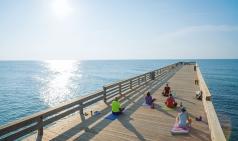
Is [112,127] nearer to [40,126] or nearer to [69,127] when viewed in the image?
[69,127]

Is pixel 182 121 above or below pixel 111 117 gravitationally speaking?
above

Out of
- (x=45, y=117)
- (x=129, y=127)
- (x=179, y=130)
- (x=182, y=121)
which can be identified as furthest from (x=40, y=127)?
(x=182, y=121)

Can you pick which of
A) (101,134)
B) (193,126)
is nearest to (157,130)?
(193,126)

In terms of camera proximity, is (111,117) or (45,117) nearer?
(45,117)

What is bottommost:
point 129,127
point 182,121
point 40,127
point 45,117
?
point 129,127

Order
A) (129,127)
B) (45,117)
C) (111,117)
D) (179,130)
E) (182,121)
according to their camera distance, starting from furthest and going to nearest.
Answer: (111,117) → (129,127) → (182,121) → (179,130) → (45,117)

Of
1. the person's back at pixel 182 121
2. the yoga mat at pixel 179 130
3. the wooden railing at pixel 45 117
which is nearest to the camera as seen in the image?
the wooden railing at pixel 45 117

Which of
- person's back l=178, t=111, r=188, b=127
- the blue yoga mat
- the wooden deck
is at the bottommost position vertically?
the wooden deck

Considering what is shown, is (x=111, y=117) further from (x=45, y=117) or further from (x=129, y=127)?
(x=45, y=117)

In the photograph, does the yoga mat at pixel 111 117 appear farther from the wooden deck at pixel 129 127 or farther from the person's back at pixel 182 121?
the person's back at pixel 182 121

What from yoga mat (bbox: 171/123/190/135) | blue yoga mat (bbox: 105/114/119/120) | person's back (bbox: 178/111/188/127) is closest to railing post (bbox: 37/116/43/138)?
blue yoga mat (bbox: 105/114/119/120)

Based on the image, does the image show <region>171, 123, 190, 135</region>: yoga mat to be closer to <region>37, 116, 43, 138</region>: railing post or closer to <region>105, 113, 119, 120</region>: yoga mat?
<region>105, 113, 119, 120</region>: yoga mat

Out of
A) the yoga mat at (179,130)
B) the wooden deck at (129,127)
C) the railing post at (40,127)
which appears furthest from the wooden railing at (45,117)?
the yoga mat at (179,130)

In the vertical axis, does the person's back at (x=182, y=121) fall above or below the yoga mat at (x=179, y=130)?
above
